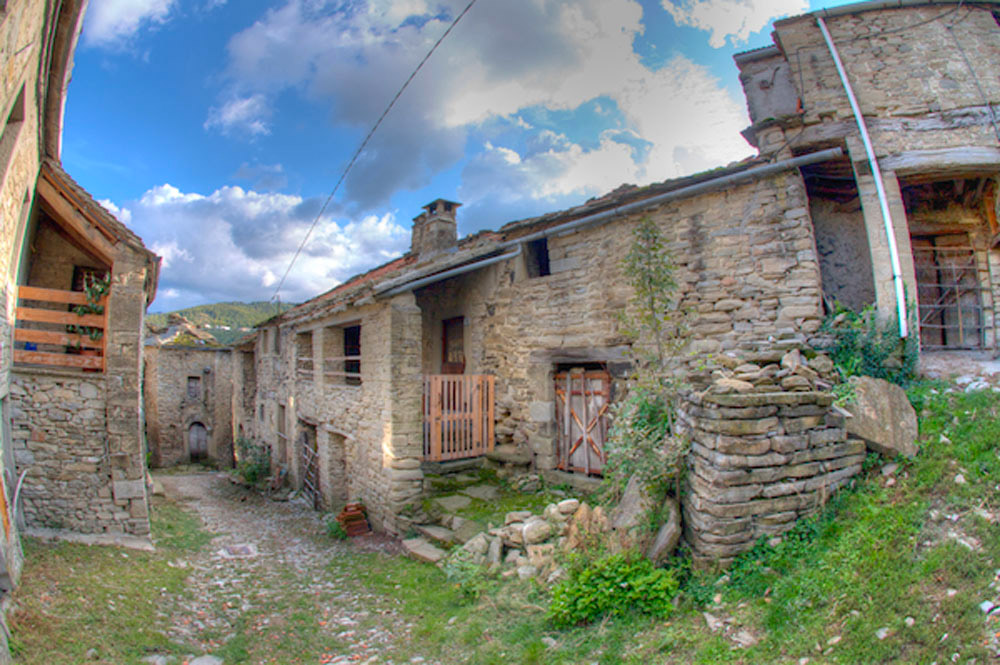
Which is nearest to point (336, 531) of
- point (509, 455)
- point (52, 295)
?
point (509, 455)

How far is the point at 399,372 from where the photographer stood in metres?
7.41

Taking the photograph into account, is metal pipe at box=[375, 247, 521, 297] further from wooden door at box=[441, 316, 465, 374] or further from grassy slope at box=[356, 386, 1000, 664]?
grassy slope at box=[356, 386, 1000, 664]

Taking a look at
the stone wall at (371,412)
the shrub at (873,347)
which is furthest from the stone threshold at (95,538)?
the shrub at (873,347)

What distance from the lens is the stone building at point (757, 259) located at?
619cm

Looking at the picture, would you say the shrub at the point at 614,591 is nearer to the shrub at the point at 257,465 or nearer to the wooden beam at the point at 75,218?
the wooden beam at the point at 75,218

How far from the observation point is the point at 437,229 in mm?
11305

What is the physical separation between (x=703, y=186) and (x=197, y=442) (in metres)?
21.9

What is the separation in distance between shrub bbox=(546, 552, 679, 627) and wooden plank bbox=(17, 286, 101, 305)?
24.2ft

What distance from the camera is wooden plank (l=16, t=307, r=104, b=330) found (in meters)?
6.75

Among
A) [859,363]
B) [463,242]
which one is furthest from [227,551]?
[859,363]

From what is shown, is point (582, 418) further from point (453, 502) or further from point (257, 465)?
point (257, 465)

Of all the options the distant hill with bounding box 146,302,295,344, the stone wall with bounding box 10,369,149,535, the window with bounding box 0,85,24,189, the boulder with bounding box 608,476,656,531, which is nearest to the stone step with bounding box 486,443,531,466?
the boulder with bounding box 608,476,656,531

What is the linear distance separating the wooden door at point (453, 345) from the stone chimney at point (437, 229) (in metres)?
1.93

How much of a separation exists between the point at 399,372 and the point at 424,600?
10.4 ft
